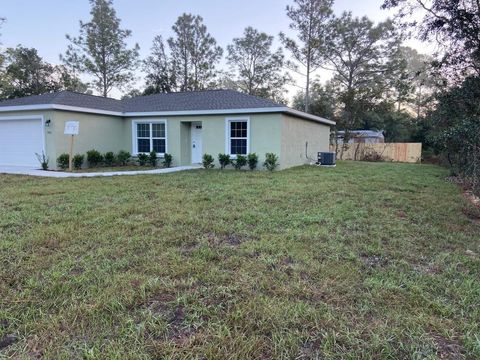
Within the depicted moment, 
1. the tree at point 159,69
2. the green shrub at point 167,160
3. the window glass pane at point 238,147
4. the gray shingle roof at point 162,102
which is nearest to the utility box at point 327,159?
the gray shingle roof at point 162,102

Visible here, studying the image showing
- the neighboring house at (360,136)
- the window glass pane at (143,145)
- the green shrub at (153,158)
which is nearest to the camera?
the green shrub at (153,158)

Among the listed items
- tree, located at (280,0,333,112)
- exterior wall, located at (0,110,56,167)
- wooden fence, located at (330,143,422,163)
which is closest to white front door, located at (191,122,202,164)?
exterior wall, located at (0,110,56,167)

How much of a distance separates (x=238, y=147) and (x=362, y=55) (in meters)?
19.9

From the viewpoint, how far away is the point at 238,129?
13.2 meters

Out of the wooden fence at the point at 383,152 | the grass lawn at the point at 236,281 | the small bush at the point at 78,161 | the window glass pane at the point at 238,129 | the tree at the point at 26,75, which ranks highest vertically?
the tree at the point at 26,75

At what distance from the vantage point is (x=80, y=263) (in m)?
3.40

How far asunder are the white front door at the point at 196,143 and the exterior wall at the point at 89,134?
124 inches

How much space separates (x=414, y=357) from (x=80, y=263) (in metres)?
3.11

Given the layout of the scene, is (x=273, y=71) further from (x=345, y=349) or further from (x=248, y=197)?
(x=345, y=349)

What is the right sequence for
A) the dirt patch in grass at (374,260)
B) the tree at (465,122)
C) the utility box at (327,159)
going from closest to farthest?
the dirt patch in grass at (374,260) → the tree at (465,122) → the utility box at (327,159)

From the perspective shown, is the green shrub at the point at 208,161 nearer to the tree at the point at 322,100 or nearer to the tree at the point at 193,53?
the tree at the point at 322,100

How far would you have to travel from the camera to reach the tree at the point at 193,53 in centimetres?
3067

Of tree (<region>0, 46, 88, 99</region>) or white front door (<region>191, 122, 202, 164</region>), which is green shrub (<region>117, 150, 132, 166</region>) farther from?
tree (<region>0, 46, 88, 99</region>)

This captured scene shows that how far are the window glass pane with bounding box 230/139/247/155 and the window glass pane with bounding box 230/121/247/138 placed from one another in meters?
0.24
